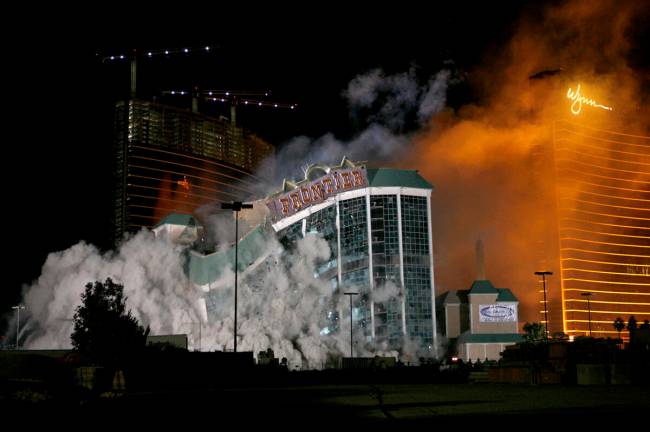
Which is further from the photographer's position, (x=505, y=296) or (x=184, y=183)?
(x=184, y=183)

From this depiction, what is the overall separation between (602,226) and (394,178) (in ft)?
291

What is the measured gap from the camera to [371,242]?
327ft

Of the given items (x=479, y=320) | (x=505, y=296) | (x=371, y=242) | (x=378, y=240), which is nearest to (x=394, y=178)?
(x=378, y=240)

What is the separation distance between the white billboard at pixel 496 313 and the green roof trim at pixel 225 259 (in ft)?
103

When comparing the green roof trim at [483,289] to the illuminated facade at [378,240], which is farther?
the green roof trim at [483,289]

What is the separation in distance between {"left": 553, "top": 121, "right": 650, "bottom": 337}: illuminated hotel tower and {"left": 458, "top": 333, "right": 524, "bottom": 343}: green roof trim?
192ft

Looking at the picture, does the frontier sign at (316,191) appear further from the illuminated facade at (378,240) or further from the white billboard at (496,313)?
the white billboard at (496,313)

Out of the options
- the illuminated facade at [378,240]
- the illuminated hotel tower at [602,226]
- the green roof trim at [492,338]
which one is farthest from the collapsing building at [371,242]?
the illuminated hotel tower at [602,226]

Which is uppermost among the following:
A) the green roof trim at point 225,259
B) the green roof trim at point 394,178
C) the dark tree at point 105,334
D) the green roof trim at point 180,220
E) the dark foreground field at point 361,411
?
the green roof trim at point 394,178

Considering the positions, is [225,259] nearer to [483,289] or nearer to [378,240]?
[378,240]

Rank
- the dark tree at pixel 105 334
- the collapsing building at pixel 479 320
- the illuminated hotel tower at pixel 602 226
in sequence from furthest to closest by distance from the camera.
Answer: the illuminated hotel tower at pixel 602 226 → the collapsing building at pixel 479 320 → the dark tree at pixel 105 334

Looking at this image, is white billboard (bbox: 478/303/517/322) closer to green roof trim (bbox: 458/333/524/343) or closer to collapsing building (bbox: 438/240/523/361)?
collapsing building (bbox: 438/240/523/361)

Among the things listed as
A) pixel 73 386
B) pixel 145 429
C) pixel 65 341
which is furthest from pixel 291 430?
pixel 65 341

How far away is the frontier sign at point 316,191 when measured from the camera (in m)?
101
